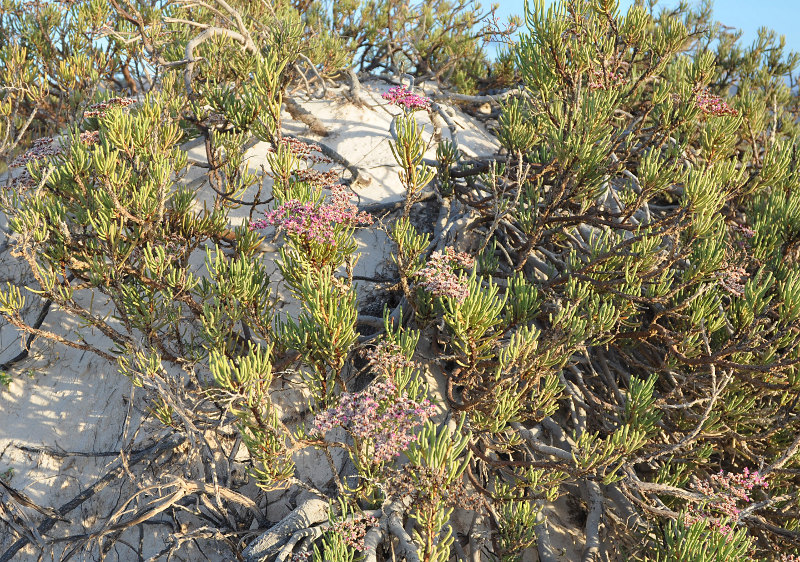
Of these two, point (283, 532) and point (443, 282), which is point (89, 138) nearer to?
point (443, 282)

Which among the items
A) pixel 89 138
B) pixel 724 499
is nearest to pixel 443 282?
pixel 724 499

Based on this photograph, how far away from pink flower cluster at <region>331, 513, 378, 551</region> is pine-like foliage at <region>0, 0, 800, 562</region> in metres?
0.02

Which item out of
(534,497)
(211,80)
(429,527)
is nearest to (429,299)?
(534,497)

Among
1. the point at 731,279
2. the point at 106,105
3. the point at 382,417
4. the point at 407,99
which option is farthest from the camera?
the point at 106,105

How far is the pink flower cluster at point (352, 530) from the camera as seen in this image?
9.66ft

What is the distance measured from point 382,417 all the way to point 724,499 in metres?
1.96

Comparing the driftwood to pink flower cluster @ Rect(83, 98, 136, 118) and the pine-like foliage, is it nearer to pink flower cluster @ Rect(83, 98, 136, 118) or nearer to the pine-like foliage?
the pine-like foliage

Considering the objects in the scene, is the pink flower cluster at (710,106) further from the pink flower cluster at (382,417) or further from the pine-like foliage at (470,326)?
the pink flower cluster at (382,417)

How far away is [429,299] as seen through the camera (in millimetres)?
3955

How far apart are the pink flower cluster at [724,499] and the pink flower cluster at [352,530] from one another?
1.73 meters

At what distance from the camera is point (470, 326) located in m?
3.12

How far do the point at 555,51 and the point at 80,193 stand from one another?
3400 mm

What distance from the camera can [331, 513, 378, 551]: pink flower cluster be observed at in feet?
9.66

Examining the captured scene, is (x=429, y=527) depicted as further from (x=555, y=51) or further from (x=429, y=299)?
(x=555, y=51)
